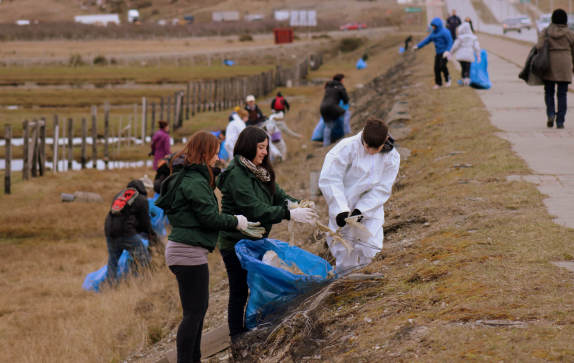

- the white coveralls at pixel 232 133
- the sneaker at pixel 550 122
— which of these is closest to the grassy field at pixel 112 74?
the white coveralls at pixel 232 133

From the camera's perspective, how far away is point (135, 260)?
8.93 m

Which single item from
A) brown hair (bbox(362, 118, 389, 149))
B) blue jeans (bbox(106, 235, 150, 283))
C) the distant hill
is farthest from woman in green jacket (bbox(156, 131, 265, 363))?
the distant hill

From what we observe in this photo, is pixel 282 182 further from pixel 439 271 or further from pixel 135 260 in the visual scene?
pixel 439 271

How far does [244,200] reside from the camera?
16.3ft

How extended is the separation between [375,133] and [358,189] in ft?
A: 1.72

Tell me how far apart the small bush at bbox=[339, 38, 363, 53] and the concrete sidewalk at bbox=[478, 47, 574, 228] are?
171 feet

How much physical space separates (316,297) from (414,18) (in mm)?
92864

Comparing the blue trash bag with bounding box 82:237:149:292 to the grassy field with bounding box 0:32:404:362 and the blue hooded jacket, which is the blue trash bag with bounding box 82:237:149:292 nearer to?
the grassy field with bounding box 0:32:404:362

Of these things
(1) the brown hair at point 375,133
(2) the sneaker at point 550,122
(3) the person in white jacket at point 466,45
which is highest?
(3) the person in white jacket at point 466,45

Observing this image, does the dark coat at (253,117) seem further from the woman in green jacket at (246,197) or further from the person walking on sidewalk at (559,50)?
the woman in green jacket at (246,197)

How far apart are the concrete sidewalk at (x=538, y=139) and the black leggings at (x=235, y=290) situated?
2.83 metres

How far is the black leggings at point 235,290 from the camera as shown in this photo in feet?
16.9

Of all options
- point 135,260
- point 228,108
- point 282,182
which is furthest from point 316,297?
point 228,108

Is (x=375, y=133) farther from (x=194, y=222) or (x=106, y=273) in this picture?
(x=106, y=273)
